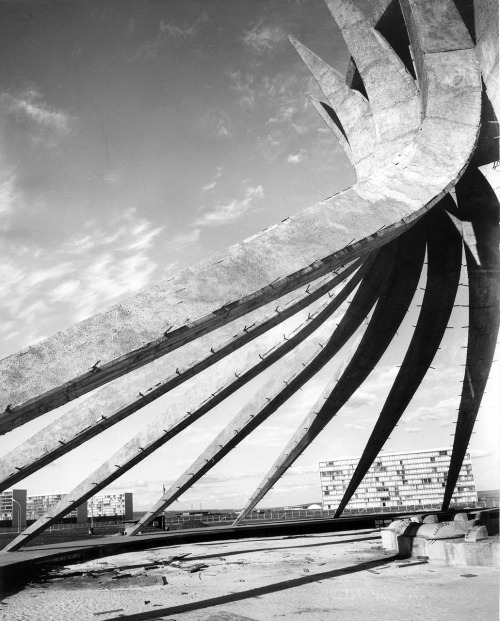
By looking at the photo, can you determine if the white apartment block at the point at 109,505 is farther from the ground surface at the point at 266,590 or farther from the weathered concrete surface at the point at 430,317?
the ground surface at the point at 266,590

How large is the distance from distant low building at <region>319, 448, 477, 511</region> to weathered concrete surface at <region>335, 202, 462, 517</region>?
293 ft

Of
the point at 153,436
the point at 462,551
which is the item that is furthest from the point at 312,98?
the point at 462,551

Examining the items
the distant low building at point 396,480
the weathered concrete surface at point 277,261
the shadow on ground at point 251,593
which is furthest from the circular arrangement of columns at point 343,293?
the distant low building at point 396,480

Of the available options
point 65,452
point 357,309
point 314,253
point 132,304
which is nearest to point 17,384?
point 132,304

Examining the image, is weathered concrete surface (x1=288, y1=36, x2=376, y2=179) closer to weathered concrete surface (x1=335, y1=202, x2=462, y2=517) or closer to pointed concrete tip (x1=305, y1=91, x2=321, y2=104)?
pointed concrete tip (x1=305, y1=91, x2=321, y2=104)

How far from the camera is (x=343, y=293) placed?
39.9 feet

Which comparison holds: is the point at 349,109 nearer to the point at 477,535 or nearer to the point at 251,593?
the point at 477,535

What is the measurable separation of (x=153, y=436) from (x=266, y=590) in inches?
252

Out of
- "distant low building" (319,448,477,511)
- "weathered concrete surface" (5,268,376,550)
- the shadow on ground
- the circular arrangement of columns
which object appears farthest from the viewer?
"distant low building" (319,448,477,511)

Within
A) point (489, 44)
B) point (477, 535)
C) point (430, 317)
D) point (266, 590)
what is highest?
point (489, 44)

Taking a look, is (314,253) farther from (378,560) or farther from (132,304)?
(378,560)

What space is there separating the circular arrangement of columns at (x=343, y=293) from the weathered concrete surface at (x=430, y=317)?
0.04 m

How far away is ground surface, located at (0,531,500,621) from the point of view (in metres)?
5.00

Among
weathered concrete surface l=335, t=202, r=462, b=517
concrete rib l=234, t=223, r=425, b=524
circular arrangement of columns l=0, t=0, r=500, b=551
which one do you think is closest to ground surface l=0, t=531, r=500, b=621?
circular arrangement of columns l=0, t=0, r=500, b=551
